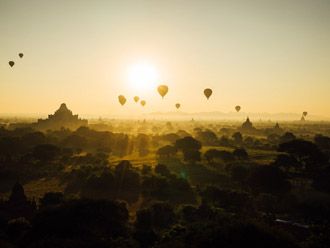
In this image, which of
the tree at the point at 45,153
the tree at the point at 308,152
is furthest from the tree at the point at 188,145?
the tree at the point at 45,153

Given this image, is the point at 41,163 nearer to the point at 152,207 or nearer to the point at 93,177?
the point at 93,177

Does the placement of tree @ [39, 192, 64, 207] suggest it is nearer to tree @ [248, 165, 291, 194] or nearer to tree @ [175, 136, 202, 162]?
tree @ [248, 165, 291, 194]

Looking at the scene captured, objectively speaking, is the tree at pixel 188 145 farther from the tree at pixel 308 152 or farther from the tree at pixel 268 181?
the tree at pixel 268 181

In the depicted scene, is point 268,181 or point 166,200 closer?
point 268,181

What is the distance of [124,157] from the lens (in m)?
114

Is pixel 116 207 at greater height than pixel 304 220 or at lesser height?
greater

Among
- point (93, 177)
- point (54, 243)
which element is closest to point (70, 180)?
point (93, 177)

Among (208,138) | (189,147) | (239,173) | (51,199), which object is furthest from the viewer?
(208,138)

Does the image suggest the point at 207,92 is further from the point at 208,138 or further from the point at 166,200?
the point at 166,200

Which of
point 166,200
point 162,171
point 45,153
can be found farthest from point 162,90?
point 166,200

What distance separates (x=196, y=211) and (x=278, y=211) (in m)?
12.0

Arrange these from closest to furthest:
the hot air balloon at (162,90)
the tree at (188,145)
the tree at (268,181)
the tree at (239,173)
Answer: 1. the tree at (268,181)
2. the tree at (239,173)
3. the tree at (188,145)
4. the hot air balloon at (162,90)

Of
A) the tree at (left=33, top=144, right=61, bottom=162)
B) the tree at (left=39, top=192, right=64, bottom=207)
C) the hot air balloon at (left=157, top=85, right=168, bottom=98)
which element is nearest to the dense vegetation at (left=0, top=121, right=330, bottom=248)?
the tree at (left=39, top=192, right=64, bottom=207)

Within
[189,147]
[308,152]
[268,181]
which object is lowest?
[268,181]
